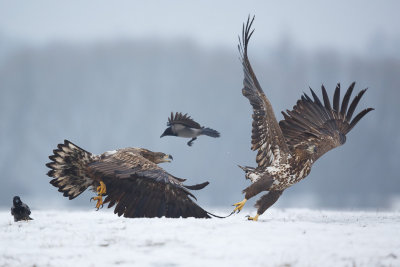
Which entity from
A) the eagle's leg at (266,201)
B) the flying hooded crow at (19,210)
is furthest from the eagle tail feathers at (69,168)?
the eagle's leg at (266,201)

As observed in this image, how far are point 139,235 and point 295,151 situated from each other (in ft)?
11.5

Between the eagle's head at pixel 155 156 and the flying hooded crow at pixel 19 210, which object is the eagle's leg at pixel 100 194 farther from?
the flying hooded crow at pixel 19 210

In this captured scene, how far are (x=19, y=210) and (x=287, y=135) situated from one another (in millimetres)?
5600

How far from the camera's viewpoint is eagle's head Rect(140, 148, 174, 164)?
10.2 m

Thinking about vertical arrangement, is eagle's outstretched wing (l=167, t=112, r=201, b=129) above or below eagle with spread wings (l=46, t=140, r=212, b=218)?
above

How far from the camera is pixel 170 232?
24.3 feet

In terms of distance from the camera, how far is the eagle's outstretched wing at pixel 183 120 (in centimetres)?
1339

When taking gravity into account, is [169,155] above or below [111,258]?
above

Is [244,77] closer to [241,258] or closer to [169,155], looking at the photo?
[169,155]

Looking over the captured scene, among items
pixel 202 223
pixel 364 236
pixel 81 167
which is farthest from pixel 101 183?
pixel 364 236

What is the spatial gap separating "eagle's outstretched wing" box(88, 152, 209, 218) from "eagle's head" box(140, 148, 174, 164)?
51.4 inches

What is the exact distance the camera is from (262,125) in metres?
9.64

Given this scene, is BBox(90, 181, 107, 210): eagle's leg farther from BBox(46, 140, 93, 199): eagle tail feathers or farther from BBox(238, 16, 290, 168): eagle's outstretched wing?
BBox(238, 16, 290, 168): eagle's outstretched wing

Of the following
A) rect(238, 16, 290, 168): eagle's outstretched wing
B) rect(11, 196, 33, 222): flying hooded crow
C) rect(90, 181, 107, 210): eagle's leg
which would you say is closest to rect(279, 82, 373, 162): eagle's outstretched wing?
rect(238, 16, 290, 168): eagle's outstretched wing
